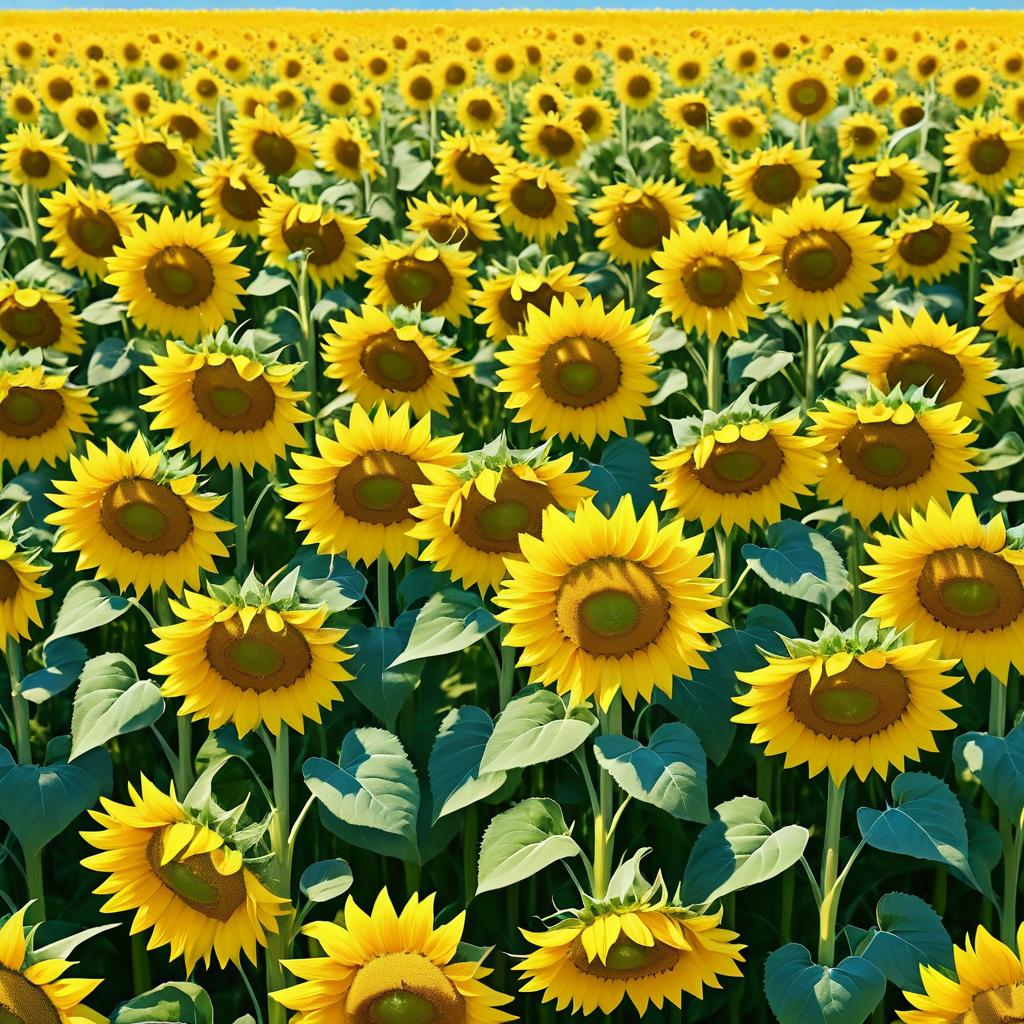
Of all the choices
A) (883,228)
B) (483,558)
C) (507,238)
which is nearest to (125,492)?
(483,558)

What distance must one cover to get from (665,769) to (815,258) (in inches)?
101

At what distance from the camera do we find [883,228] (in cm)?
737

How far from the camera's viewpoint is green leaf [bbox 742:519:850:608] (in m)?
3.21

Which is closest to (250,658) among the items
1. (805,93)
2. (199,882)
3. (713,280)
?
(199,882)

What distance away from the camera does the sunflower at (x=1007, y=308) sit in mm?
4754

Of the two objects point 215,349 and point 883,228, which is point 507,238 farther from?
point 215,349

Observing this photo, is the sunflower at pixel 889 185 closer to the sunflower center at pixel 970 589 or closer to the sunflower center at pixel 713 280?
the sunflower center at pixel 713 280

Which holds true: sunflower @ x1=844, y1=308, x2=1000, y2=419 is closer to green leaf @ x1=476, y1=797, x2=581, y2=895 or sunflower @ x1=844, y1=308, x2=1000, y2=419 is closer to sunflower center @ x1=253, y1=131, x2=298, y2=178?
green leaf @ x1=476, y1=797, x2=581, y2=895

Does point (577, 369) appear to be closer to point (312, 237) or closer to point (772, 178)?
point (312, 237)

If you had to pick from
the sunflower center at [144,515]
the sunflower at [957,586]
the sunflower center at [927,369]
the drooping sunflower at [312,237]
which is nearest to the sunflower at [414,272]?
the drooping sunflower at [312,237]

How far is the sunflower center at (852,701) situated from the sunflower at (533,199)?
3292 mm

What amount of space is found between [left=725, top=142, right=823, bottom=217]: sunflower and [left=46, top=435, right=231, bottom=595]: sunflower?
350cm

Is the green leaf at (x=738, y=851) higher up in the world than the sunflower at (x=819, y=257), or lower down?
lower down

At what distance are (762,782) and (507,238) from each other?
3.89m
